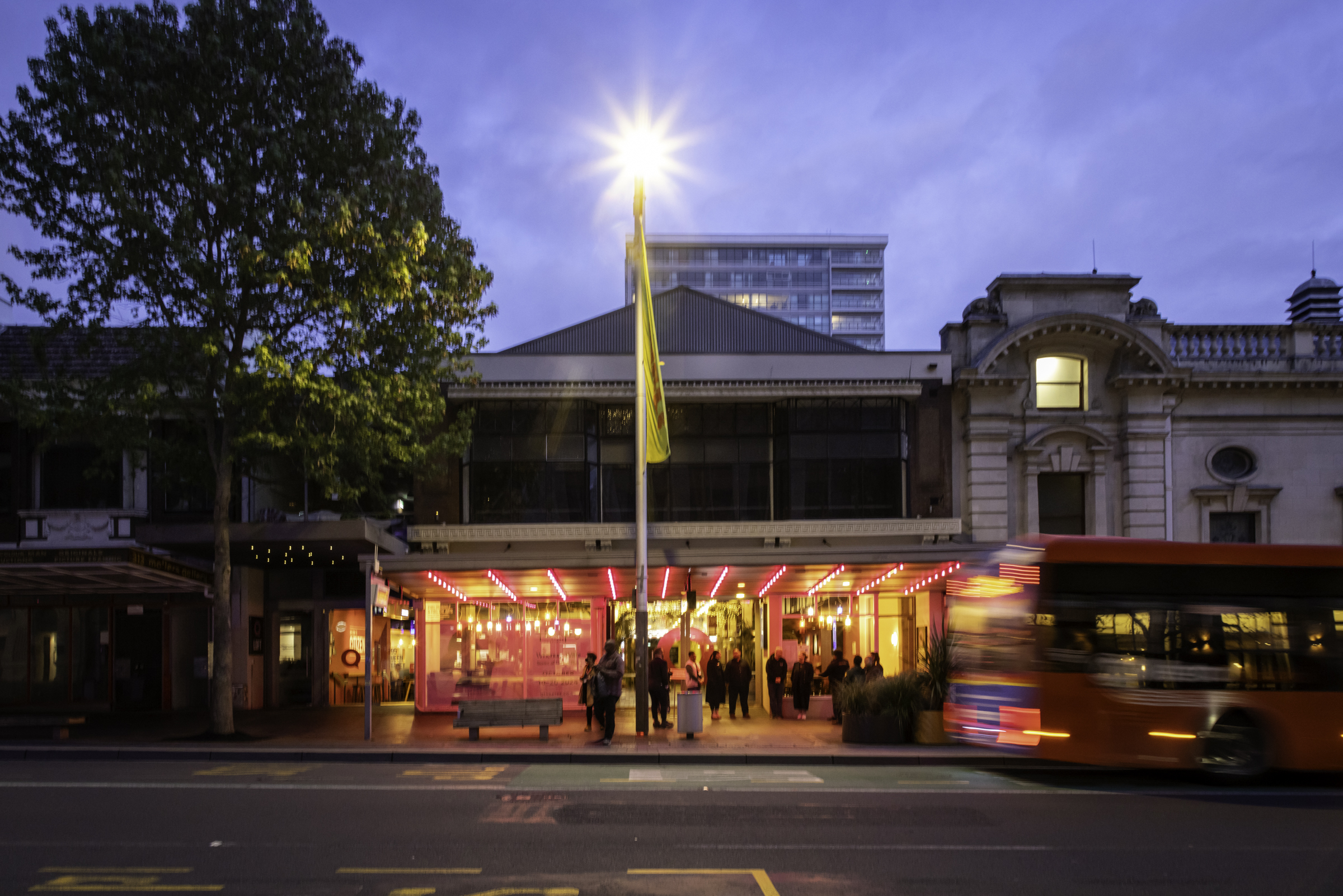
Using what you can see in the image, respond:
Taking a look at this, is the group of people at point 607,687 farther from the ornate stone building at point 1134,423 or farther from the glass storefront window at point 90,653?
the glass storefront window at point 90,653

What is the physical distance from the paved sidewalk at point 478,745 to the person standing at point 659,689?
24.0 inches

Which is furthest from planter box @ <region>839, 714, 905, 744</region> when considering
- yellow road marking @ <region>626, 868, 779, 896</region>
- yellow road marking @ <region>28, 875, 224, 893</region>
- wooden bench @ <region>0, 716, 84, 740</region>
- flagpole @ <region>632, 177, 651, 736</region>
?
wooden bench @ <region>0, 716, 84, 740</region>

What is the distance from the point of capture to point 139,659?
2516 cm

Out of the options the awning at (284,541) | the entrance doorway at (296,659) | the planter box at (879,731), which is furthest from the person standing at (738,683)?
the entrance doorway at (296,659)

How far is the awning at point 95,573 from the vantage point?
19.1 metres

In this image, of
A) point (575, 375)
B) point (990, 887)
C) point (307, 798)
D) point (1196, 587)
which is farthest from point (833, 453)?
point (990, 887)

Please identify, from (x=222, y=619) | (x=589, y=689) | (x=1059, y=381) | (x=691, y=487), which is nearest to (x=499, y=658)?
(x=589, y=689)

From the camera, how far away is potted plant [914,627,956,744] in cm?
1666

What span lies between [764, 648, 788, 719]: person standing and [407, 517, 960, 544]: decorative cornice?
3439 mm

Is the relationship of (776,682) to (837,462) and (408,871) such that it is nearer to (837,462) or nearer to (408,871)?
(837,462)

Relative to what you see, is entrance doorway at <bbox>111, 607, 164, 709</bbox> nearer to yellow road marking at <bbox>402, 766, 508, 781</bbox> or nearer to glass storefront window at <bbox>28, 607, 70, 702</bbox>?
glass storefront window at <bbox>28, 607, 70, 702</bbox>

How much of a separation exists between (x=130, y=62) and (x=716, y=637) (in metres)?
20.5

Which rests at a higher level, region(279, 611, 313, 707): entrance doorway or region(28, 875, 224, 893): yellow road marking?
region(28, 875, 224, 893): yellow road marking

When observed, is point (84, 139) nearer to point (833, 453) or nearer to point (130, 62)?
point (130, 62)
